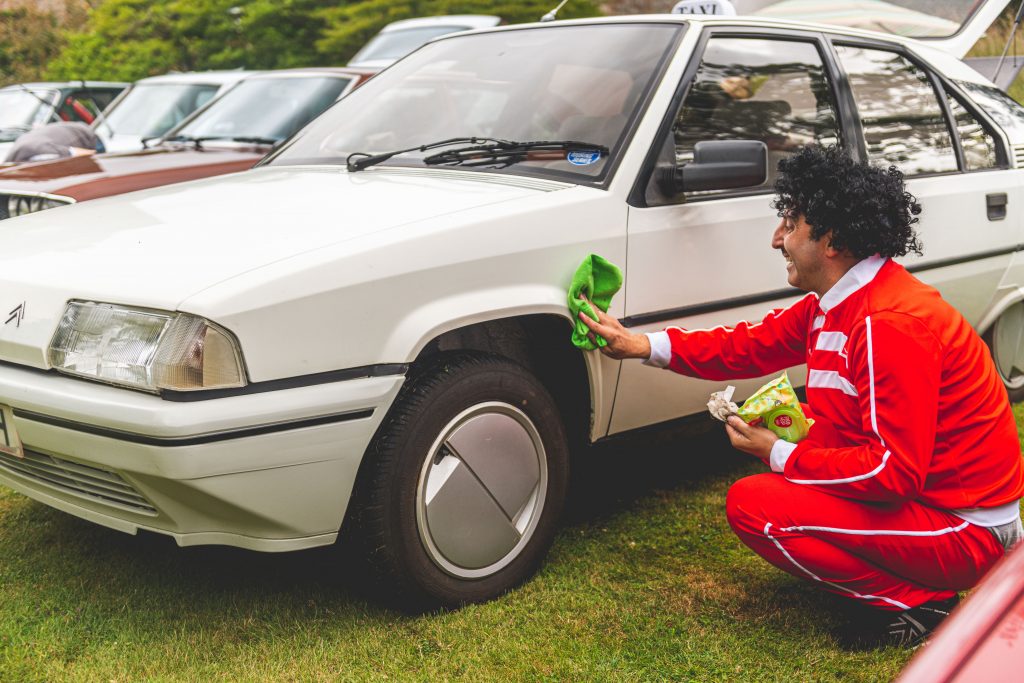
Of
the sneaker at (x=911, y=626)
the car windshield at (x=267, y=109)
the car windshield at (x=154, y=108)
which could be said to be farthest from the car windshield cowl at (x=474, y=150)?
the car windshield at (x=154, y=108)

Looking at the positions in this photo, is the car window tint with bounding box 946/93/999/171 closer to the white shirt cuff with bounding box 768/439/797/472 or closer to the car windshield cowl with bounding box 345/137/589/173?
the car windshield cowl with bounding box 345/137/589/173

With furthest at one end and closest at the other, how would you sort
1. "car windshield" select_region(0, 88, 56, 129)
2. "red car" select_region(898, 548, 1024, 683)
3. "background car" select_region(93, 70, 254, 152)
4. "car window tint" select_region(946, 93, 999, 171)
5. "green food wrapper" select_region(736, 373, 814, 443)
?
"car windshield" select_region(0, 88, 56, 129), "background car" select_region(93, 70, 254, 152), "car window tint" select_region(946, 93, 999, 171), "green food wrapper" select_region(736, 373, 814, 443), "red car" select_region(898, 548, 1024, 683)

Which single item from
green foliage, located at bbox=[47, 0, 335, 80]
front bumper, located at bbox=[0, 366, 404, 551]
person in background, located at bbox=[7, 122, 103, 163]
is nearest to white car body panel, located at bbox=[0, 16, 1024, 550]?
front bumper, located at bbox=[0, 366, 404, 551]

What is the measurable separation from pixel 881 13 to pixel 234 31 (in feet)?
69.0

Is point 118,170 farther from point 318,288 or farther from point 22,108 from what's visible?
point 22,108

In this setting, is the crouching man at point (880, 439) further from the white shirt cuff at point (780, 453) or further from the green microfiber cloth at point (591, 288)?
the green microfiber cloth at point (591, 288)

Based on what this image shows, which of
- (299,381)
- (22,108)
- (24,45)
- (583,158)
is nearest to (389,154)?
(583,158)

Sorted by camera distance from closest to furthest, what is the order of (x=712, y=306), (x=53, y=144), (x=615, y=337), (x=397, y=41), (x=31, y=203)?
1. (x=615, y=337)
2. (x=712, y=306)
3. (x=31, y=203)
4. (x=53, y=144)
5. (x=397, y=41)

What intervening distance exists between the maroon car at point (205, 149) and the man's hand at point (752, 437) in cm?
320

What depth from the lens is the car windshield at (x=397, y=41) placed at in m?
11.0

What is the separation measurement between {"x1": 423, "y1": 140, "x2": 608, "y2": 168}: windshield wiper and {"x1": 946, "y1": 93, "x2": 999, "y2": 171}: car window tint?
188 centimetres

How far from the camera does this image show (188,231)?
2.80 metres

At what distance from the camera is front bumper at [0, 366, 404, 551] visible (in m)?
2.38

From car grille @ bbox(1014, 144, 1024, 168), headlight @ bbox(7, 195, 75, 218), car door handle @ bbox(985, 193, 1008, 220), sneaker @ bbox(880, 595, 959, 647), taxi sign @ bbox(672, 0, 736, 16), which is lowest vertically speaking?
sneaker @ bbox(880, 595, 959, 647)
